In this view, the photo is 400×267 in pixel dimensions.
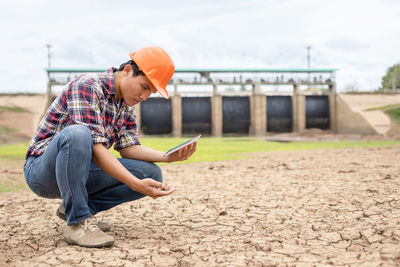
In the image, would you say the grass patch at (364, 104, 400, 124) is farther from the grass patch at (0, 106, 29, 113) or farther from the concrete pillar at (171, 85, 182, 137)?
the grass patch at (0, 106, 29, 113)

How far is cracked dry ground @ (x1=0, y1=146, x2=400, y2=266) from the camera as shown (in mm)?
2396

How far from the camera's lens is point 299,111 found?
1137 inches

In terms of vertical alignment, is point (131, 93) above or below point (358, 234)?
above

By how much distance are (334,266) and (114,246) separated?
1534 millimetres

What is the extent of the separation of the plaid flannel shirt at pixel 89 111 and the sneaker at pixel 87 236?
623 millimetres

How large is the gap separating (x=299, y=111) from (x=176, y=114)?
994cm

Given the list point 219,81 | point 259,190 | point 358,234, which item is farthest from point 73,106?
point 219,81

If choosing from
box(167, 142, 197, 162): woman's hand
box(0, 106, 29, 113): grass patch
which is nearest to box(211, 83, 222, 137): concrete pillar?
box(0, 106, 29, 113): grass patch

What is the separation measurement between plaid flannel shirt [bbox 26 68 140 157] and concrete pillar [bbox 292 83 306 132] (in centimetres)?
2740

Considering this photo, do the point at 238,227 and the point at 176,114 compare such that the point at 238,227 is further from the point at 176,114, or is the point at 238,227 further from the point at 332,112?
the point at 332,112

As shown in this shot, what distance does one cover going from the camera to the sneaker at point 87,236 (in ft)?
8.47

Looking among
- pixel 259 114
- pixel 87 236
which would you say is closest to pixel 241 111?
pixel 259 114

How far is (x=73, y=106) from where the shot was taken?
244cm

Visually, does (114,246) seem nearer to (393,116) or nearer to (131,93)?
(131,93)
